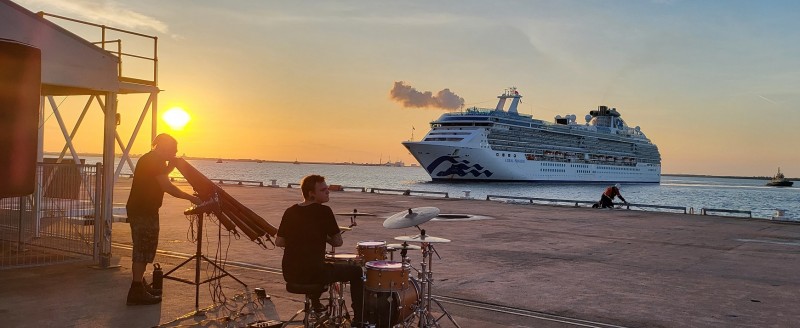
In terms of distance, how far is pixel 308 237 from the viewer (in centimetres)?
597

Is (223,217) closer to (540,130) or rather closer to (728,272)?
(728,272)

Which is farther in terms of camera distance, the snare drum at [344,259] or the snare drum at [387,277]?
the snare drum at [344,259]

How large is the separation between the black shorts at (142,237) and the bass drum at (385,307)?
3.07 meters

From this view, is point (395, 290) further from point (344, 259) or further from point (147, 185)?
point (147, 185)

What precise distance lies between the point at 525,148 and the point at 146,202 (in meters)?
101

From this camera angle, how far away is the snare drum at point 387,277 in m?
6.04

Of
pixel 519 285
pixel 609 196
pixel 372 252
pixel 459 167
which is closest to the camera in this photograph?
pixel 372 252

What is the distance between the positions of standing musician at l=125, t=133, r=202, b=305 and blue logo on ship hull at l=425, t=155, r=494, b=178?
89.4 meters

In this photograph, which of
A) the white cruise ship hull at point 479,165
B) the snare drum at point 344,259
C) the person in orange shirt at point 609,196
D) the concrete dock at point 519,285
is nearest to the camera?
the snare drum at point 344,259

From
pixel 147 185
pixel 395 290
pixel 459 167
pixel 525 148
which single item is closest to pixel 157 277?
pixel 147 185

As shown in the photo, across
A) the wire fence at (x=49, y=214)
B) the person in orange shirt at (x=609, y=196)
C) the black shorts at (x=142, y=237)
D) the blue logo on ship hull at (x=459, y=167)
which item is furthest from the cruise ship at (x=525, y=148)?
the black shorts at (x=142, y=237)

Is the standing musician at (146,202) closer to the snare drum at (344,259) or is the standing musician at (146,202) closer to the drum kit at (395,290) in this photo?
the snare drum at (344,259)

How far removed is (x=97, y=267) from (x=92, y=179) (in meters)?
1.75

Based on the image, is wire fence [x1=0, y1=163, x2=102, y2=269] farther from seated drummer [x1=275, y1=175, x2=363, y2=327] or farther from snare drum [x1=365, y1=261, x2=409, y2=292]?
snare drum [x1=365, y1=261, x2=409, y2=292]
